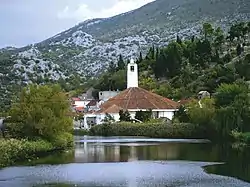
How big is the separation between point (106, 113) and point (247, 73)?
25172mm

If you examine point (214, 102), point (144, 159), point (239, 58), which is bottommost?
point (144, 159)

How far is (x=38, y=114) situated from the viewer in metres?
57.3

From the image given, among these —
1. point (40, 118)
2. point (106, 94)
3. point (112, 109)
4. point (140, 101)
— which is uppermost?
point (106, 94)

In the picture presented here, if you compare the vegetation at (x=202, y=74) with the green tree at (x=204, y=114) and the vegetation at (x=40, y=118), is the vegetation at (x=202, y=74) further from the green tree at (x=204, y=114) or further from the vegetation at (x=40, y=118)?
the vegetation at (x=40, y=118)

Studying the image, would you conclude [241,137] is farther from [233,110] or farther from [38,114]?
[38,114]

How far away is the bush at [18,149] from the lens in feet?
149

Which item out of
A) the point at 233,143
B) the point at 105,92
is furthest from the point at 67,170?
the point at 105,92

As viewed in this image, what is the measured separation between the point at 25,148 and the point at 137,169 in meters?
13.4

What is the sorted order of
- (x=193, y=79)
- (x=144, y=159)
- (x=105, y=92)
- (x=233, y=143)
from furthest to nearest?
1. (x=105, y=92)
2. (x=193, y=79)
3. (x=233, y=143)
4. (x=144, y=159)

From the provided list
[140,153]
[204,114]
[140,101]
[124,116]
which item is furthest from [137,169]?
[140,101]

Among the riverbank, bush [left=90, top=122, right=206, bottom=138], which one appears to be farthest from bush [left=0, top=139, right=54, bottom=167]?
bush [left=90, top=122, right=206, bottom=138]

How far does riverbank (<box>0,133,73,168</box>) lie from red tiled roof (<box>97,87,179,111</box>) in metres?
42.7

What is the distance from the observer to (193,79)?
357 feet

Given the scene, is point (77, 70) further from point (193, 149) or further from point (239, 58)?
point (193, 149)
